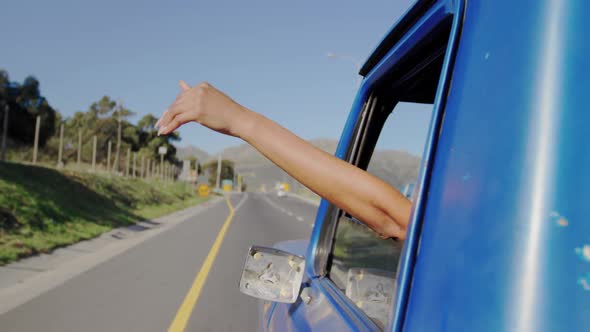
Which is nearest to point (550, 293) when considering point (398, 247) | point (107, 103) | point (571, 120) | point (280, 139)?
point (571, 120)

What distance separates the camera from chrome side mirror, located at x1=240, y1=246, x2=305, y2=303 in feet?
5.94

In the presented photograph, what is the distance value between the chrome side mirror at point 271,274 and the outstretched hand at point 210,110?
0.74m

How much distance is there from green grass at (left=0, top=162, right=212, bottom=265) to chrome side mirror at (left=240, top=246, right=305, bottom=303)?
7.68 m

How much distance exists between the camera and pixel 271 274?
1844mm

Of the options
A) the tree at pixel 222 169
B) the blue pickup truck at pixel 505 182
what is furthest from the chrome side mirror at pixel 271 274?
the tree at pixel 222 169

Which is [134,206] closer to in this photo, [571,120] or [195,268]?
→ [195,268]

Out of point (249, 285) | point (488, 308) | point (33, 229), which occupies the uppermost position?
point (488, 308)

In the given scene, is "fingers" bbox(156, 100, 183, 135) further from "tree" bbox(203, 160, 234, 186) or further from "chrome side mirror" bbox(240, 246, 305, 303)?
"tree" bbox(203, 160, 234, 186)

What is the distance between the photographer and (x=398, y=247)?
5.39 feet

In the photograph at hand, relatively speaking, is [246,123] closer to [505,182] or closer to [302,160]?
[302,160]

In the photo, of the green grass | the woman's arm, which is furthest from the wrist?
the green grass

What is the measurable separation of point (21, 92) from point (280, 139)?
4858 cm

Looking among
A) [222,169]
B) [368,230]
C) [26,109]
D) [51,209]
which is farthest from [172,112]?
[222,169]

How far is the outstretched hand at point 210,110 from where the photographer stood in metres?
1.19
